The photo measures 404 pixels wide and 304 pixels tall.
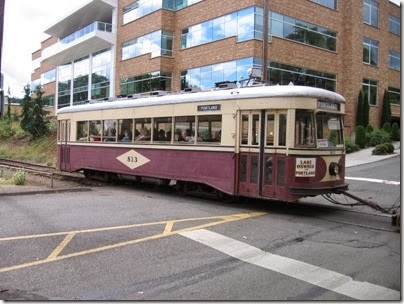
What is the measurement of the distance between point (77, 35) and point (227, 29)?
68.0ft

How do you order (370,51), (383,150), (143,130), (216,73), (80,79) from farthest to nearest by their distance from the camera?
(80,79), (370,51), (216,73), (383,150), (143,130)

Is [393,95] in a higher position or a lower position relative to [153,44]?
lower

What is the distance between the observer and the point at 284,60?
2809 cm

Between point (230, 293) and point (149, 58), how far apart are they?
3020 cm

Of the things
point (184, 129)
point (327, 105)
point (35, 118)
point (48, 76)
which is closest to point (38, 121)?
point (35, 118)

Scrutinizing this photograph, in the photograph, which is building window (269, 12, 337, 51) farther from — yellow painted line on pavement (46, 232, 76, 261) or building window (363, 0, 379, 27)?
yellow painted line on pavement (46, 232, 76, 261)

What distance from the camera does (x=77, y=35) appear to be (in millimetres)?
43375

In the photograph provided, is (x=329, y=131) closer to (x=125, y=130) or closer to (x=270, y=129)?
(x=270, y=129)

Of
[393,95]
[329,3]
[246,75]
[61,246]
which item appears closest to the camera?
[61,246]

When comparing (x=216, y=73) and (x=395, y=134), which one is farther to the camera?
(x=395, y=134)

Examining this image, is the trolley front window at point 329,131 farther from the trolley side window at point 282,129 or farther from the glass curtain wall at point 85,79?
the glass curtain wall at point 85,79

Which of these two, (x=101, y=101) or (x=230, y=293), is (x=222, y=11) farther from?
(x=230, y=293)

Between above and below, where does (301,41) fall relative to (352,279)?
above

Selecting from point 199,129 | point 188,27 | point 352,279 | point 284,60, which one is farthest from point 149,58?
point 352,279
